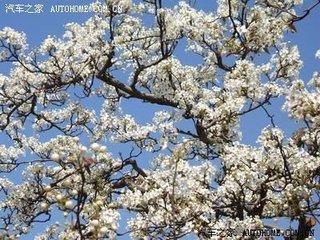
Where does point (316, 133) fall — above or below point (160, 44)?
below

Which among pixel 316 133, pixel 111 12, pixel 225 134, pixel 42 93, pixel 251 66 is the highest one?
pixel 111 12

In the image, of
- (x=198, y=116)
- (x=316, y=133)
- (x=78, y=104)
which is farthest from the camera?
(x=78, y=104)

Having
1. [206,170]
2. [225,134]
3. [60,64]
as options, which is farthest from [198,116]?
[60,64]

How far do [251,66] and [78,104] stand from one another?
472 centimetres

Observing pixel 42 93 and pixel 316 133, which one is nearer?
pixel 316 133

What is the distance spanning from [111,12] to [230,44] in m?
2.78

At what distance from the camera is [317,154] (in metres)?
9.14

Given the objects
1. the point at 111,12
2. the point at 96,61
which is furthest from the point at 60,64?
the point at 111,12

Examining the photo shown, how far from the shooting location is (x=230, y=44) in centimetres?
1353

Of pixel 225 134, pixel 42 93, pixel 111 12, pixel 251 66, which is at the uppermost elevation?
pixel 111 12

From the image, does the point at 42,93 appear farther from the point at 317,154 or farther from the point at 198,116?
the point at 317,154

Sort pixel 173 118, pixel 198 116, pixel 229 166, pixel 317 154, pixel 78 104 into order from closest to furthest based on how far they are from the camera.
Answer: pixel 317 154 → pixel 229 166 → pixel 198 116 → pixel 173 118 → pixel 78 104

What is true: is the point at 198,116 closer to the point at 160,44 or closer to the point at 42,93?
the point at 160,44

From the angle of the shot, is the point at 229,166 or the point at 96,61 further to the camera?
the point at 96,61
